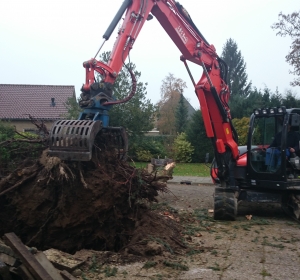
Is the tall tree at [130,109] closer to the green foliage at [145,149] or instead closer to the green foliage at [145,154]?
the green foliage at [145,149]

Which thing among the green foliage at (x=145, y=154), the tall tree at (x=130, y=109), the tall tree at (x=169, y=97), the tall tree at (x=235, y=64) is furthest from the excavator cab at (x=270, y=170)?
the tall tree at (x=235, y=64)

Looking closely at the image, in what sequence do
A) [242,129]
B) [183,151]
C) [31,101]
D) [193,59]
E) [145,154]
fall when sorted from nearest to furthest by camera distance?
[193,59] → [242,129] → [145,154] → [183,151] → [31,101]

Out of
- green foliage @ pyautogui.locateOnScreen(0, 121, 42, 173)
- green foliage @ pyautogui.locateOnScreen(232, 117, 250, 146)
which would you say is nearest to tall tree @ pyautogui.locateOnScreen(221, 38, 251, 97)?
green foliage @ pyautogui.locateOnScreen(232, 117, 250, 146)

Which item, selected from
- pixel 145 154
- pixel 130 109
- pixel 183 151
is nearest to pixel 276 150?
pixel 130 109

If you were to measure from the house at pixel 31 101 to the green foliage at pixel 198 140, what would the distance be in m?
8.15

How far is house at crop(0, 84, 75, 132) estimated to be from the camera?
2820 cm

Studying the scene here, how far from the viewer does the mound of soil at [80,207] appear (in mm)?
6039

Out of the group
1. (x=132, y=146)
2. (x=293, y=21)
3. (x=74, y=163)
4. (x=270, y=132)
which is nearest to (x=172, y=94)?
(x=293, y=21)

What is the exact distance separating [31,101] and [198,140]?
39.8 feet

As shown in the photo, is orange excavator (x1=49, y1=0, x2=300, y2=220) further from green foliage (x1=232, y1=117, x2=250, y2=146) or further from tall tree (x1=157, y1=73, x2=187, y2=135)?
tall tree (x1=157, y1=73, x2=187, y2=135)

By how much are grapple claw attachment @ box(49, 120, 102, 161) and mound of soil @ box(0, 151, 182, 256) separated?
0.30 metres

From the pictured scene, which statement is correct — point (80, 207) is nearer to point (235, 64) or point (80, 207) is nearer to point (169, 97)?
point (169, 97)

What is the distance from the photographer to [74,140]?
18.3ft

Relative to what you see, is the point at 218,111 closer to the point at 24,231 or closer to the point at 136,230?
the point at 136,230
